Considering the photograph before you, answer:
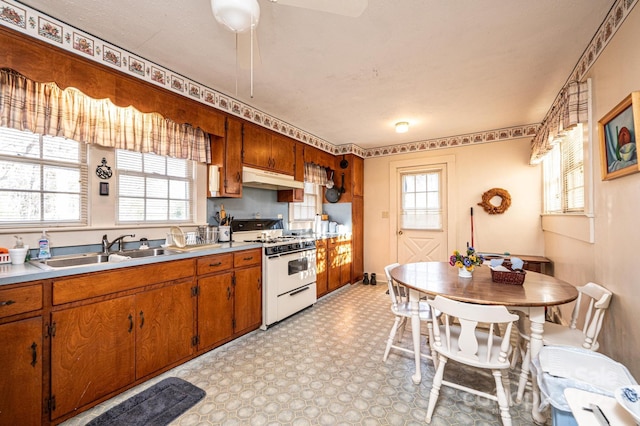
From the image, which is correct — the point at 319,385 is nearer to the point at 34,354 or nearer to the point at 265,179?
the point at 34,354

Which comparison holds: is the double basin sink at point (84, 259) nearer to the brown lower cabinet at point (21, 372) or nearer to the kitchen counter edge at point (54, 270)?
the kitchen counter edge at point (54, 270)

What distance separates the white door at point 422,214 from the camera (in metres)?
4.82

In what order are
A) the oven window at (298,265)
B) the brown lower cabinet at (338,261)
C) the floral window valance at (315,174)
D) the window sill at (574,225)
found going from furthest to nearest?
the floral window valance at (315,174) < the brown lower cabinet at (338,261) < the oven window at (298,265) < the window sill at (574,225)

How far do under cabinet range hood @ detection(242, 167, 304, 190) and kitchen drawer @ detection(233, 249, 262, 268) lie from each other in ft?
2.78

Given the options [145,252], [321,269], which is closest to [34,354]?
[145,252]

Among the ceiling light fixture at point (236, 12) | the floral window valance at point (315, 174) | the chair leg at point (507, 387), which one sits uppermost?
the ceiling light fixture at point (236, 12)

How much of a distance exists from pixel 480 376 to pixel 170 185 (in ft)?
11.0

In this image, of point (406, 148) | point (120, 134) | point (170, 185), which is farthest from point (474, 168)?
point (120, 134)

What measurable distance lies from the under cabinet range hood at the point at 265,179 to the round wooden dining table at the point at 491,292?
1.86m

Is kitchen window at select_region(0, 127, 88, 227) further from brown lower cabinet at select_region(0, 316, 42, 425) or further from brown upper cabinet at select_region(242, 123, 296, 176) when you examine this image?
brown upper cabinet at select_region(242, 123, 296, 176)

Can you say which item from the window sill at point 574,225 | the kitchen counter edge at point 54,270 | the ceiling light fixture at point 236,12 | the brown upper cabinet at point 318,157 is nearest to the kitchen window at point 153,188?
the kitchen counter edge at point 54,270

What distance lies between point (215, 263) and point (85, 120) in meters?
1.53

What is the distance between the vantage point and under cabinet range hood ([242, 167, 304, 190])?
3.27m

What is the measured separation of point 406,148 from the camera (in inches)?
202
